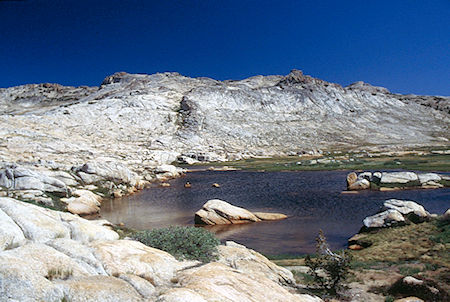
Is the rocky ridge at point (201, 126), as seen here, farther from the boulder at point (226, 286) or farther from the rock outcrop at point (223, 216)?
the boulder at point (226, 286)

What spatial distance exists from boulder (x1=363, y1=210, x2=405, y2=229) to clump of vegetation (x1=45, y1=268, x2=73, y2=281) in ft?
77.0

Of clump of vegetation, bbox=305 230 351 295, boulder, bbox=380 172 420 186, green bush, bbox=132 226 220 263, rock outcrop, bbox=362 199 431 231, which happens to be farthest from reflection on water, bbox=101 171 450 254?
green bush, bbox=132 226 220 263

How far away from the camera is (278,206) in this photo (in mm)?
38250

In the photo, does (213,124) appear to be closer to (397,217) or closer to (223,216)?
(223,216)

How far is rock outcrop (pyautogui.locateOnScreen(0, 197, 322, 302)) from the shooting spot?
5797 millimetres

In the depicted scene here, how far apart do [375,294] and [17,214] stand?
1409 cm

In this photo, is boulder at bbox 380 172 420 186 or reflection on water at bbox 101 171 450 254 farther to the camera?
boulder at bbox 380 172 420 186

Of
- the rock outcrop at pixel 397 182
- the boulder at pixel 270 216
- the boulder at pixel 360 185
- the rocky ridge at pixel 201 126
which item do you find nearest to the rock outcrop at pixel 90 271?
the boulder at pixel 270 216

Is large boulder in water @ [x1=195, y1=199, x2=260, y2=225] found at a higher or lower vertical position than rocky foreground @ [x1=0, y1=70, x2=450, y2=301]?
lower

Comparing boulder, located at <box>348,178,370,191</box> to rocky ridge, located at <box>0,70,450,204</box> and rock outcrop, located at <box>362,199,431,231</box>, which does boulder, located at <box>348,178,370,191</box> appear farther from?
rocky ridge, located at <box>0,70,450,204</box>

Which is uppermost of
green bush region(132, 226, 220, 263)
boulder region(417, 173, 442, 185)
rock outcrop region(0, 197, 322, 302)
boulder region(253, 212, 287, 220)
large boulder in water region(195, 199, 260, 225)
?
rock outcrop region(0, 197, 322, 302)

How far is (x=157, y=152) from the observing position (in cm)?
9462

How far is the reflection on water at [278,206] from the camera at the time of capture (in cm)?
2588

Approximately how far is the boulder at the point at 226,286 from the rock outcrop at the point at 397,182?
4183cm
